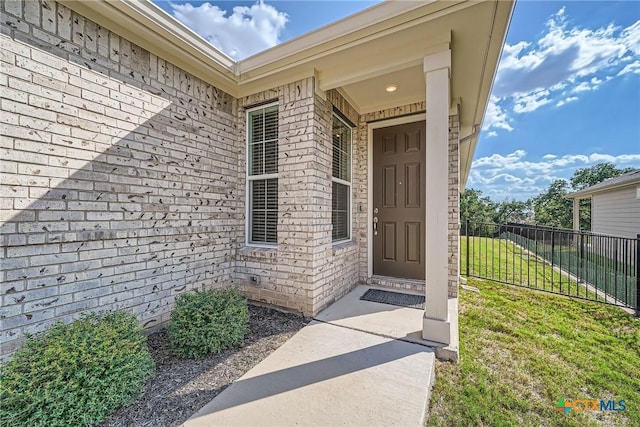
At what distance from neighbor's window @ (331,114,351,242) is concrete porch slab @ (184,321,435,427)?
172 cm

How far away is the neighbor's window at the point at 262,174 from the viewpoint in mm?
3373

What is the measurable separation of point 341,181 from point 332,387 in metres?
2.68

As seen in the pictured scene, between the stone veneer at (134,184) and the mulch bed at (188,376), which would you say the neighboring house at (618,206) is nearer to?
the stone veneer at (134,184)

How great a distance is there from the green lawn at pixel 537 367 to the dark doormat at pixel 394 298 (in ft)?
1.77

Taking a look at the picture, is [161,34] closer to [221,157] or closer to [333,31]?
[221,157]

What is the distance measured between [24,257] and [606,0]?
43.1ft

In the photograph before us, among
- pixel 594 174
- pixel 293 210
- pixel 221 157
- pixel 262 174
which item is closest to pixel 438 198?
pixel 293 210

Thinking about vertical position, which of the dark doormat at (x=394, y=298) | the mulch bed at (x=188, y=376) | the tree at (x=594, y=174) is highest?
the tree at (x=594, y=174)

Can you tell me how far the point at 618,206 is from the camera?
8.48 metres

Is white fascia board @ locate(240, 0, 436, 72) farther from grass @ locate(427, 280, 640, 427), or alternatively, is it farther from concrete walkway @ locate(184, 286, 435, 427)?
grass @ locate(427, 280, 640, 427)

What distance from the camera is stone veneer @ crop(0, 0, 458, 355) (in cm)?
182

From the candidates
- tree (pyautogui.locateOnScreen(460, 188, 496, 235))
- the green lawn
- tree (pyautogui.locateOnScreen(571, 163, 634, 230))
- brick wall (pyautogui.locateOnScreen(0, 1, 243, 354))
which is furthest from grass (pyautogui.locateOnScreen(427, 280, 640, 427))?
tree (pyautogui.locateOnScreen(571, 163, 634, 230))

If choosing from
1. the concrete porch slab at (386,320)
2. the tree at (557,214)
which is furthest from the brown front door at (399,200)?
the tree at (557,214)

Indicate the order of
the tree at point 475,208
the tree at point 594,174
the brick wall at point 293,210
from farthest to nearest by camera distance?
1. the tree at point 475,208
2. the tree at point 594,174
3. the brick wall at point 293,210
